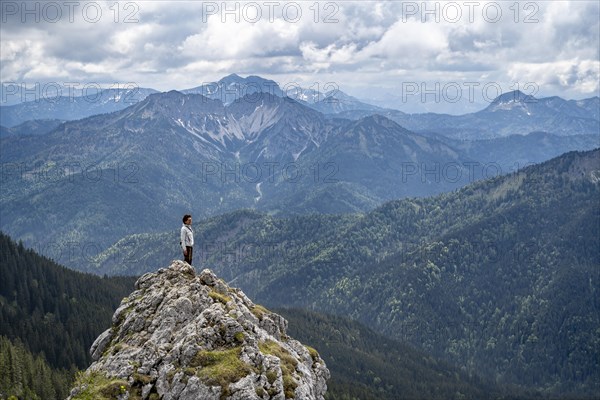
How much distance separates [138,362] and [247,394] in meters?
10.9

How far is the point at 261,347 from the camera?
57.3m

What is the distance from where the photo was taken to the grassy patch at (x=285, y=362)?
52.2m

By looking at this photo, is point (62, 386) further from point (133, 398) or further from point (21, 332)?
point (133, 398)

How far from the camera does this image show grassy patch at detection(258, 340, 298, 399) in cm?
5224

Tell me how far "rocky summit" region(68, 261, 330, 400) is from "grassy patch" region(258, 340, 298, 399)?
0.30 ft

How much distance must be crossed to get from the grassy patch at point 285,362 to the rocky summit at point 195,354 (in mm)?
90

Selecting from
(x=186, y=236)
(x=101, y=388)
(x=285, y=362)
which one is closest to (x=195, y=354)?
(x=101, y=388)

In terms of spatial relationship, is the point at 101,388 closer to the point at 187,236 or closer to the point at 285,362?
the point at 285,362

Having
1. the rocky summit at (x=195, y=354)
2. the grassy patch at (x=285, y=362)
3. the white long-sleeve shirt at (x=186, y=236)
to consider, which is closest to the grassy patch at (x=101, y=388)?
the rocky summit at (x=195, y=354)

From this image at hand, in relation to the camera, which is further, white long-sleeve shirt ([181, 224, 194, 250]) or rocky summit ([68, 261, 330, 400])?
white long-sleeve shirt ([181, 224, 194, 250])

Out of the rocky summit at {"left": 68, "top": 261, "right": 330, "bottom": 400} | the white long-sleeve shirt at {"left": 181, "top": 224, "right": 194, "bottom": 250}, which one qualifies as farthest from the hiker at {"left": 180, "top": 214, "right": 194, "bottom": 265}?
the rocky summit at {"left": 68, "top": 261, "right": 330, "bottom": 400}

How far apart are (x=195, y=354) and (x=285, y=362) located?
8835mm

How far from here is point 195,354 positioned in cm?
5219

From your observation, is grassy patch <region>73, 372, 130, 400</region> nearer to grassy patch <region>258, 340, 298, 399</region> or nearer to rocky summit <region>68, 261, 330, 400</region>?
rocky summit <region>68, 261, 330, 400</region>
